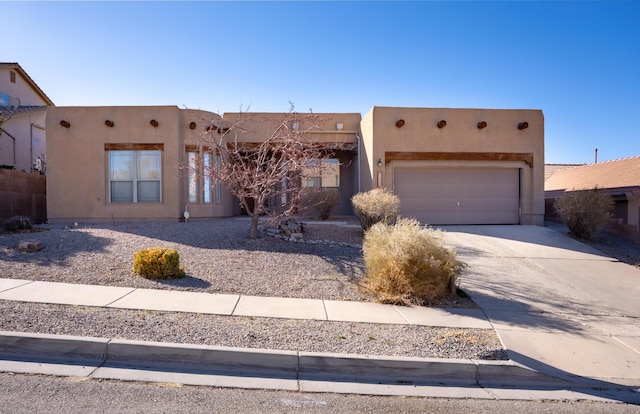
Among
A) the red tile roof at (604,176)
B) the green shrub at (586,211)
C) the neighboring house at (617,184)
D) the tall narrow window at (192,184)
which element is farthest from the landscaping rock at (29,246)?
the red tile roof at (604,176)

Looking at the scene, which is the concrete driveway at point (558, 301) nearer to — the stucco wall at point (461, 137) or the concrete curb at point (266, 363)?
the concrete curb at point (266, 363)

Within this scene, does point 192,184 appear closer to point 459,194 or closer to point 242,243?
point 242,243

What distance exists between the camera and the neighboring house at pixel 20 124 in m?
18.3

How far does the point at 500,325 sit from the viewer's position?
6.14 m

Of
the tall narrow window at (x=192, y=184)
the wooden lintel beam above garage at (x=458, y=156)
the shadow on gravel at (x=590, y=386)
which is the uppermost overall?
the wooden lintel beam above garage at (x=458, y=156)

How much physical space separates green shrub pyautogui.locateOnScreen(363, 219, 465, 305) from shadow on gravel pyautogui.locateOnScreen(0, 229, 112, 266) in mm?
6344

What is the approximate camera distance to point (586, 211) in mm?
12812

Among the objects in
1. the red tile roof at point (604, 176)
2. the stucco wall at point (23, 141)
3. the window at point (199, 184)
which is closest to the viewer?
the window at point (199, 184)

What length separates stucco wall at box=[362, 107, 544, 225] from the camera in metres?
14.9

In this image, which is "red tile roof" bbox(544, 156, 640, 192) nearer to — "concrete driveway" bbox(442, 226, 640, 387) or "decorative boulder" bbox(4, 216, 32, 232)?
"concrete driveway" bbox(442, 226, 640, 387)

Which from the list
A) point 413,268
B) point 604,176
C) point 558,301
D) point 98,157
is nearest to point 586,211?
point 558,301

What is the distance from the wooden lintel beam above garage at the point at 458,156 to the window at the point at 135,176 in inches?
328

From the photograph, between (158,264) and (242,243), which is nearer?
(158,264)

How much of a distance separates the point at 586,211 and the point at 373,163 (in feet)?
22.6
